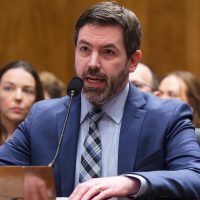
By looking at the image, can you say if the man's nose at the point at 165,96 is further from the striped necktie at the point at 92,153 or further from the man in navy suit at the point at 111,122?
the striped necktie at the point at 92,153

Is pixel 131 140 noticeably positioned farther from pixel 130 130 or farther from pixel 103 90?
pixel 103 90

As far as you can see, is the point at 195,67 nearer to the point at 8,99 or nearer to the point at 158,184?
the point at 8,99

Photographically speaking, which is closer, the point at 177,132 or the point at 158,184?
the point at 158,184

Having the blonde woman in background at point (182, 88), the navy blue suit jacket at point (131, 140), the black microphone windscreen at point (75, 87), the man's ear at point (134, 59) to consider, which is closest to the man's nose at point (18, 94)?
the blonde woman in background at point (182, 88)

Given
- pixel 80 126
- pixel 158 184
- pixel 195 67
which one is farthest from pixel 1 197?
pixel 195 67

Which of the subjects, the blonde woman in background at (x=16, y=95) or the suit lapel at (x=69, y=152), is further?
the blonde woman in background at (x=16, y=95)

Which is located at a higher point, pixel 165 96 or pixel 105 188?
pixel 105 188

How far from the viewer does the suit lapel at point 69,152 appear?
2.49m

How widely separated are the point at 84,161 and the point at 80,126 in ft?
0.54

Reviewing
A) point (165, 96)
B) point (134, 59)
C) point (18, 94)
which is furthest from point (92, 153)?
point (165, 96)

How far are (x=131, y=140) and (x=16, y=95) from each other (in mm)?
2152

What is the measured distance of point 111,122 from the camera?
2592 mm

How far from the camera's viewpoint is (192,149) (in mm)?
2418

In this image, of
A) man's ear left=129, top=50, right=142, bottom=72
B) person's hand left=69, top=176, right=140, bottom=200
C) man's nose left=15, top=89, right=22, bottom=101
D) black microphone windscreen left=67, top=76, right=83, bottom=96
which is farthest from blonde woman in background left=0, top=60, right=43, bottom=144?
person's hand left=69, top=176, right=140, bottom=200
